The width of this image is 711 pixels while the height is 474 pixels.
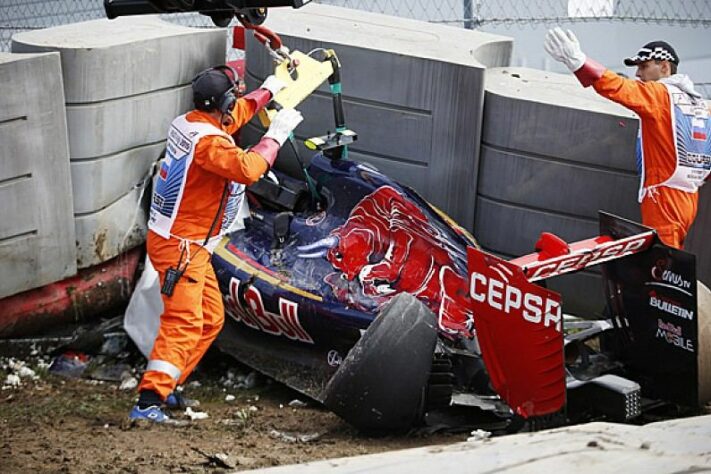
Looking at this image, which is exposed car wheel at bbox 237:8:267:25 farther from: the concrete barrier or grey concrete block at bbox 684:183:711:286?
grey concrete block at bbox 684:183:711:286

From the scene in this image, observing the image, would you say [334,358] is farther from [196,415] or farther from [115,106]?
[115,106]

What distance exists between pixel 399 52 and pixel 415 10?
2709 millimetres

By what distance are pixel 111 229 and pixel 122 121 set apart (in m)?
0.61

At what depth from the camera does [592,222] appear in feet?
22.2

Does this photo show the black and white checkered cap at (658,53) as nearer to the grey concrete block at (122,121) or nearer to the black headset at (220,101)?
the black headset at (220,101)

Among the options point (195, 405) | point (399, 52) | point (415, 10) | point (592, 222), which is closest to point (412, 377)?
point (195, 405)

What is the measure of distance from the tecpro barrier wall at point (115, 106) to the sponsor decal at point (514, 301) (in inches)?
106

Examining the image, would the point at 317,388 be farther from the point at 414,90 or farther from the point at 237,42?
the point at 237,42

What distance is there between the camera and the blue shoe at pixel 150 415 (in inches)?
233

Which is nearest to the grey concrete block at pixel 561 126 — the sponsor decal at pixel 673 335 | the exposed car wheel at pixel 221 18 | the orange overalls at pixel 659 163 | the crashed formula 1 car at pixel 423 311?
the orange overalls at pixel 659 163

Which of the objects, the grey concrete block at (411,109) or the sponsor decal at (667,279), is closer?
the sponsor decal at (667,279)

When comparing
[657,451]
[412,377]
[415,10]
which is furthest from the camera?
[415,10]

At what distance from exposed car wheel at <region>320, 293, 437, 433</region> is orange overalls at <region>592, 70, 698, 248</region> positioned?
5.51 ft

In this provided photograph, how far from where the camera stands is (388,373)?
527cm
